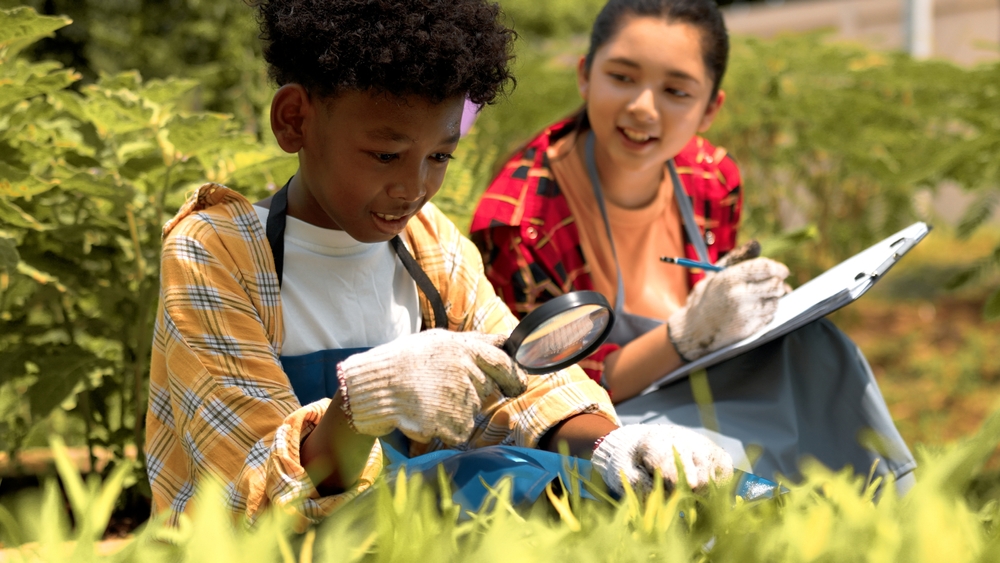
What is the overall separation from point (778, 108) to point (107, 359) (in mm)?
3658

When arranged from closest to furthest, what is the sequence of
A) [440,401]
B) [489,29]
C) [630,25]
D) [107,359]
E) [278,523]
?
[278,523] < [440,401] < [489,29] < [107,359] < [630,25]

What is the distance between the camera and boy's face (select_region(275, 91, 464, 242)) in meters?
1.52

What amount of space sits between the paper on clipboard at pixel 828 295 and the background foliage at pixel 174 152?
520mm

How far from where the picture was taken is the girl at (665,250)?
7.02 feet

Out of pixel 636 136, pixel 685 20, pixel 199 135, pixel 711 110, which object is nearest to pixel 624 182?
pixel 636 136

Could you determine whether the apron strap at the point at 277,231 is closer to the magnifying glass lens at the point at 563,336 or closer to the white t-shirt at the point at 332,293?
the white t-shirt at the point at 332,293

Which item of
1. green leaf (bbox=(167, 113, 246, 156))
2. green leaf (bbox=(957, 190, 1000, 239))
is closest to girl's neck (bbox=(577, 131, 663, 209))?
green leaf (bbox=(167, 113, 246, 156))

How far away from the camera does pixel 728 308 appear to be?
2.22 metres

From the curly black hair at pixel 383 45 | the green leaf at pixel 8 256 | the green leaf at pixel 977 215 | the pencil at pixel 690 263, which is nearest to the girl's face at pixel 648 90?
the pencil at pixel 690 263

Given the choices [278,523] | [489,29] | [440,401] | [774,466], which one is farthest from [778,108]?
[278,523]

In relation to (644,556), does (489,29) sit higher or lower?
higher

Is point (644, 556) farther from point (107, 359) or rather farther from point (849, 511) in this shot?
point (107, 359)

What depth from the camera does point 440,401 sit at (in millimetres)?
1315

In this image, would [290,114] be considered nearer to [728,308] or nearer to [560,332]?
[560,332]
